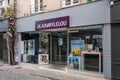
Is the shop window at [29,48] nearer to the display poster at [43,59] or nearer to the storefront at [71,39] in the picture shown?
the storefront at [71,39]

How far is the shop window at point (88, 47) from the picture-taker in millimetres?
12984

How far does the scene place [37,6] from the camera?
1759 centimetres

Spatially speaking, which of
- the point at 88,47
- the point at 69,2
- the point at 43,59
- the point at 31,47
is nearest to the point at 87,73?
the point at 88,47

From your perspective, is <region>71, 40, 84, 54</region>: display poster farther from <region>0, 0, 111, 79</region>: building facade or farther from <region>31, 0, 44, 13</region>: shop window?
<region>31, 0, 44, 13</region>: shop window

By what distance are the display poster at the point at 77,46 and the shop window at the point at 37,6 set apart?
12.8 ft

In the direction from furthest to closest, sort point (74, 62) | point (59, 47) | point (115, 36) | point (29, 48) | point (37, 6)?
point (29, 48) < point (37, 6) < point (59, 47) < point (74, 62) < point (115, 36)

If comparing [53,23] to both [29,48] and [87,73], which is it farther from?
[29,48]

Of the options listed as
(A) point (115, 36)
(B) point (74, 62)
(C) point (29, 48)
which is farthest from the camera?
(C) point (29, 48)

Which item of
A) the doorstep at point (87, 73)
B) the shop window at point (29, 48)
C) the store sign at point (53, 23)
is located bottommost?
the doorstep at point (87, 73)

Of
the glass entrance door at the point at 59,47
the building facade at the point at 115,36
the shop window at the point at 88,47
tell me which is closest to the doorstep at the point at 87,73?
the shop window at the point at 88,47

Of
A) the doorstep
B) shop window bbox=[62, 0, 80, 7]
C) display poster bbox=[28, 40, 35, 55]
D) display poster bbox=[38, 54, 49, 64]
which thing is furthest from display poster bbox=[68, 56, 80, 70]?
display poster bbox=[28, 40, 35, 55]

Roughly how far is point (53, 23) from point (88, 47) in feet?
9.38

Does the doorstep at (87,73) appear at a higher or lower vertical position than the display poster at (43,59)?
lower

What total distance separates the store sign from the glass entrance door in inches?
48.8
